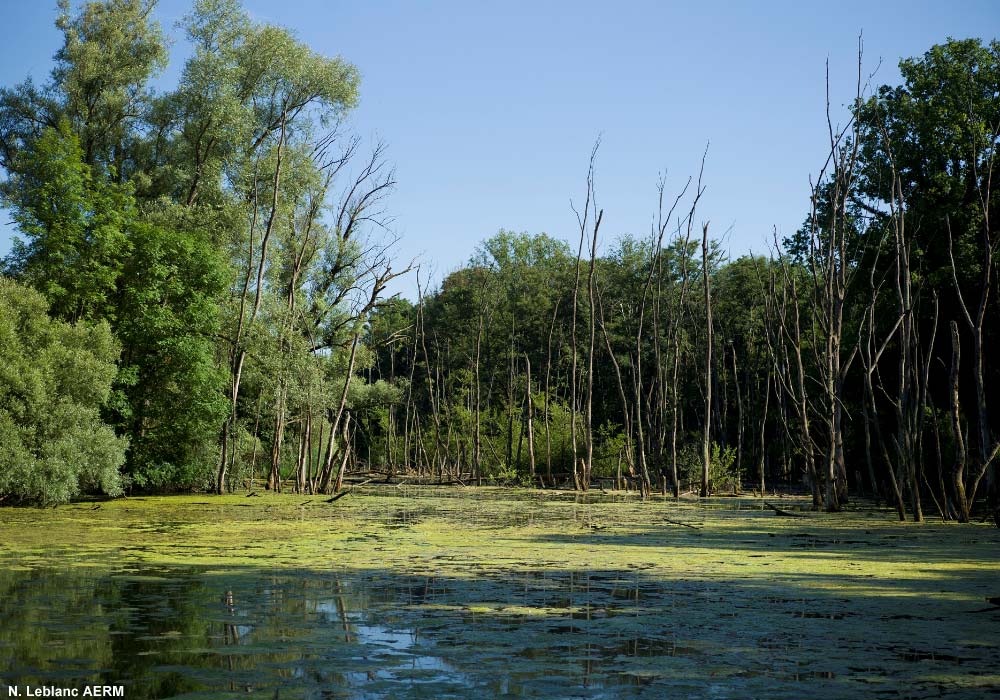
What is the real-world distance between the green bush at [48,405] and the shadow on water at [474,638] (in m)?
11.2

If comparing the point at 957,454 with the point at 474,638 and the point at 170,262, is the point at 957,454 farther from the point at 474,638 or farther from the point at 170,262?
the point at 170,262

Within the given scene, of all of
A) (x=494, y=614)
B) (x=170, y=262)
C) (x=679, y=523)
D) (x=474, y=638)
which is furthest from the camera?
(x=170, y=262)

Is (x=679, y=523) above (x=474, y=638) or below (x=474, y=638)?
below

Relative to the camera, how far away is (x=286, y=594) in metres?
7.66

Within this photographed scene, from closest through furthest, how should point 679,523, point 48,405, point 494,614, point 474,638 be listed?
Result: point 474,638 < point 494,614 < point 679,523 < point 48,405

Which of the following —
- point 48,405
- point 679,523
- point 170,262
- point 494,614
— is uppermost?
point 170,262

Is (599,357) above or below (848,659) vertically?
above

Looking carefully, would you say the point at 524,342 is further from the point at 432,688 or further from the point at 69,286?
the point at 432,688

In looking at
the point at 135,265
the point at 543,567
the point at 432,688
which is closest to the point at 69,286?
the point at 135,265

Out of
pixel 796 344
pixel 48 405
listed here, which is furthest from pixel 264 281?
pixel 796 344

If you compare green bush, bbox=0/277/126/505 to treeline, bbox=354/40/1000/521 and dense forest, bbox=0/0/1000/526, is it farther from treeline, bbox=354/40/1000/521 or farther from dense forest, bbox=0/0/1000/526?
treeline, bbox=354/40/1000/521

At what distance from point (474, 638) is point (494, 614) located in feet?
3.11

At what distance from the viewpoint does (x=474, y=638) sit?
590cm

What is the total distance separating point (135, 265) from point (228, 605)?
1923 cm
